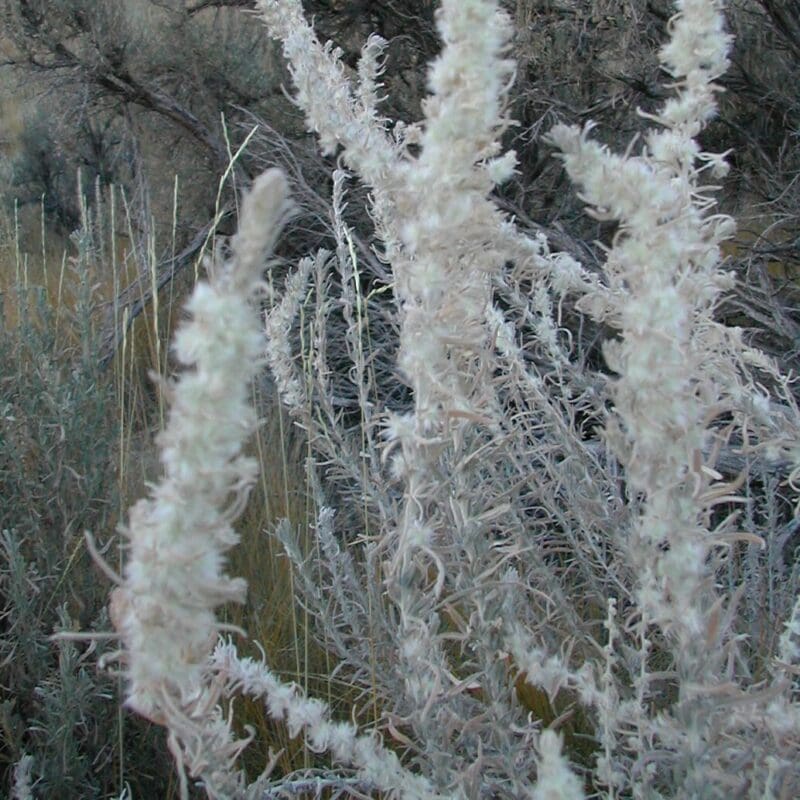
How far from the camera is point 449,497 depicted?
1.05 meters

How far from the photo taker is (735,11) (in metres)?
3.23

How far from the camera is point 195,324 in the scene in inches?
23.8

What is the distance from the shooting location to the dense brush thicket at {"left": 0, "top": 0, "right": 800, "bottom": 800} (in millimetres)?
724

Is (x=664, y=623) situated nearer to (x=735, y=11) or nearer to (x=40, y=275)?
(x=735, y=11)

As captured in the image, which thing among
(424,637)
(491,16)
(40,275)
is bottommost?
(40,275)

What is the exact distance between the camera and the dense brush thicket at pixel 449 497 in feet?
2.38

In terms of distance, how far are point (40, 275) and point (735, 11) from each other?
11.4 ft

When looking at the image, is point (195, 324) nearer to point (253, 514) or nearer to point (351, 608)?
Result: point (351, 608)

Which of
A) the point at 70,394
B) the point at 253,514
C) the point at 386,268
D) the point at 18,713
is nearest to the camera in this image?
→ the point at 18,713

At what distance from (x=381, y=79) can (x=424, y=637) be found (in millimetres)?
3284

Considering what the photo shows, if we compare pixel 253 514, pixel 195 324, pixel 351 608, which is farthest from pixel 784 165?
pixel 195 324

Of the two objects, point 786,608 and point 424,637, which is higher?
point 424,637

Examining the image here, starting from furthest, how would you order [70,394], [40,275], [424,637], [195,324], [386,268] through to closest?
[40,275] < [386,268] < [70,394] < [424,637] < [195,324]

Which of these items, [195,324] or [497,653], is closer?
[195,324]
